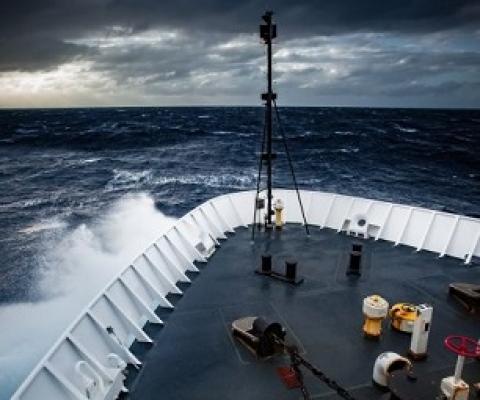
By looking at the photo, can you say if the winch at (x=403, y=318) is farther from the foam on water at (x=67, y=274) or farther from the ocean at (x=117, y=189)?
the ocean at (x=117, y=189)

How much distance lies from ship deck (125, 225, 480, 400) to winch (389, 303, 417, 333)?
13cm

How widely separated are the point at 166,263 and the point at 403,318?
5492mm

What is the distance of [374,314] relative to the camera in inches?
286

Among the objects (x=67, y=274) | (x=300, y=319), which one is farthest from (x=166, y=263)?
(x=67, y=274)

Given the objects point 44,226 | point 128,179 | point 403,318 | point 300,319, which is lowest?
point 44,226

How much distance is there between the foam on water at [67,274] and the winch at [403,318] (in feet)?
20.7

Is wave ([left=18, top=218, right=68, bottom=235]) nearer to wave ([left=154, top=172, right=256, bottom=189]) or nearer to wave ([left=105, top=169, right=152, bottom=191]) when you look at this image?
wave ([left=105, top=169, right=152, bottom=191])

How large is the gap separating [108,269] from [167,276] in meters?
9.60

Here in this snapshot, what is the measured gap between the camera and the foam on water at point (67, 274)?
11828mm

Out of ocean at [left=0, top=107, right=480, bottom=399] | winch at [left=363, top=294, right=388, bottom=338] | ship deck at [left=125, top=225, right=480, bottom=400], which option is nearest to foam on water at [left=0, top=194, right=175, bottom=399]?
ocean at [left=0, top=107, right=480, bottom=399]

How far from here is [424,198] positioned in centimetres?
A: 3266

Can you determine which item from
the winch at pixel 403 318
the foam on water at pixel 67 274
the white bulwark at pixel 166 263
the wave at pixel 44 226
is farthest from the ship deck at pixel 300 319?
the wave at pixel 44 226

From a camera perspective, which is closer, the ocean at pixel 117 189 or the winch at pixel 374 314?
the winch at pixel 374 314

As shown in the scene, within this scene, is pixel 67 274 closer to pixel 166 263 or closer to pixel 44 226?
pixel 44 226
